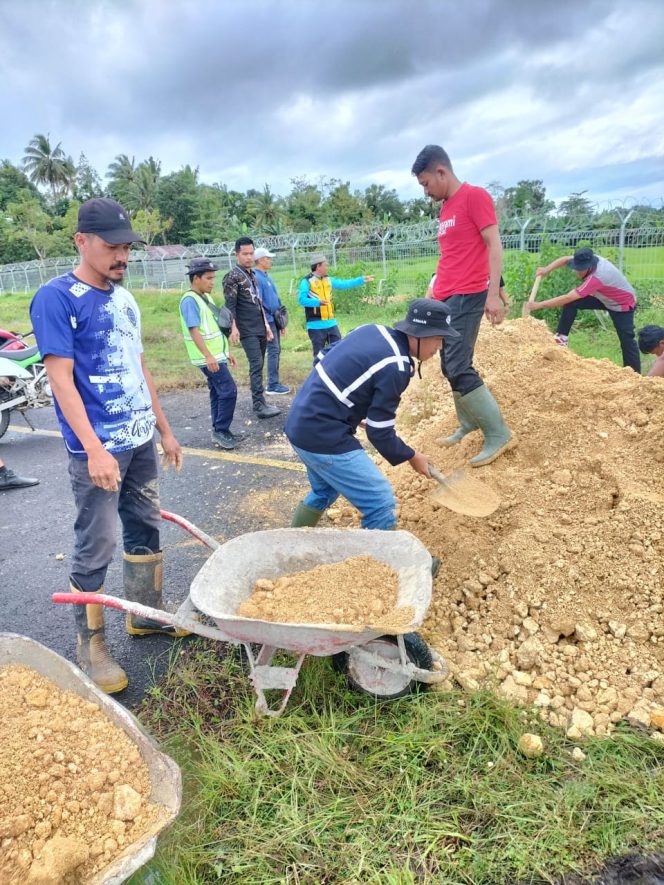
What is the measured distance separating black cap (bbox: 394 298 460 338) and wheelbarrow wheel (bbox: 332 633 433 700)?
4.36ft

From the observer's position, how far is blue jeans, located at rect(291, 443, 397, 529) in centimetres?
295

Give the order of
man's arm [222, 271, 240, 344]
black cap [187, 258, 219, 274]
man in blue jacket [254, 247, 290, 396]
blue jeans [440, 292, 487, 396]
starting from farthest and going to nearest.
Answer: man in blue jacket [254, 247, 290, 396], man's arm [222, 271, 240, 344], black cap [187, 258, 219, 274], blue jeans [440, 292, 487, 396]

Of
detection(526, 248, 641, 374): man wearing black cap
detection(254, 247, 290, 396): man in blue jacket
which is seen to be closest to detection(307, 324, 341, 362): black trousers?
detection(254, 247, 290, 396): man in blue jacket

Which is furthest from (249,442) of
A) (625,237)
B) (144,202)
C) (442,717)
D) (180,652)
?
(144,202)

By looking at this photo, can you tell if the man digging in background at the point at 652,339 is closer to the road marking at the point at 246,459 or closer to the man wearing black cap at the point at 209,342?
the road marking at the point at 246,459

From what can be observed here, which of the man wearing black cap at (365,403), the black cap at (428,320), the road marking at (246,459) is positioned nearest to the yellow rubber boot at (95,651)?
the man wearing black cap at (365,403)

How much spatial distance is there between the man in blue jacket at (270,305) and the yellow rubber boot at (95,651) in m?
4.77

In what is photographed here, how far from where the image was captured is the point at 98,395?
262 centimetres

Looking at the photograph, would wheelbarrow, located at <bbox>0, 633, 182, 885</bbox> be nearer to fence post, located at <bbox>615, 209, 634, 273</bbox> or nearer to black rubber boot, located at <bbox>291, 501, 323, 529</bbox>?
black rubber boot, located at <bbox>291, 501, 323, 529</bbox>

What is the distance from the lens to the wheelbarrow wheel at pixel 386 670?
249cm

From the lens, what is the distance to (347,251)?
1769 centimetres

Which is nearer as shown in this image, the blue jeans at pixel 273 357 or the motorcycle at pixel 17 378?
the motorcycle at pixel 17 378

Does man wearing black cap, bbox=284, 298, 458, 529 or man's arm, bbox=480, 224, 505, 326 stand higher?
man's arm, bbox=480, 224, 505, 326

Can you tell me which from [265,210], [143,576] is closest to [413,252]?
[143,576]
